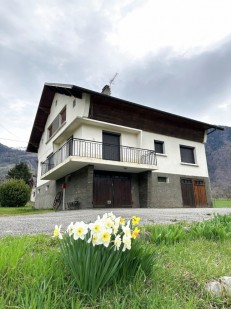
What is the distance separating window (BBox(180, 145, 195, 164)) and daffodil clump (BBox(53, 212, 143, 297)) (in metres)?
15.0

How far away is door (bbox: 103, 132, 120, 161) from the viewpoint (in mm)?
12680

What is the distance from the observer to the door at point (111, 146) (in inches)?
499

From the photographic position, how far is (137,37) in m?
8.70

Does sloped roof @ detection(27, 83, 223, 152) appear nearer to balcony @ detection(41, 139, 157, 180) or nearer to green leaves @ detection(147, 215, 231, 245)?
balcony @ detection(41, 139, 157, 180)

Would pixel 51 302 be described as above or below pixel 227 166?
below

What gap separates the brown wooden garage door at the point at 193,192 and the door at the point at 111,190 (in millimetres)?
4156

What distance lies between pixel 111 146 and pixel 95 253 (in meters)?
11.6

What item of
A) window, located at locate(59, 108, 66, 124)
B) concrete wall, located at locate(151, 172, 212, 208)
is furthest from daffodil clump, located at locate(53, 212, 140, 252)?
window, located at locate(59, 108, 66, 124)

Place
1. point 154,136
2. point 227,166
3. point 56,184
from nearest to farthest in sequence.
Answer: point 154,136, point 56,184, point 227,166

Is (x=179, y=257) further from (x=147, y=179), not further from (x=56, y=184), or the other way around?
(x=56, y=184)

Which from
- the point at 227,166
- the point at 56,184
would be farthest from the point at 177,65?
the point at 227,166

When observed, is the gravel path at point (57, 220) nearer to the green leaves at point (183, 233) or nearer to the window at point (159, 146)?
the green leaves at point (183, 233)

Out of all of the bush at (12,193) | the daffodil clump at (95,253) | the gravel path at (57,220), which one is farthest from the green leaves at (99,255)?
the bush at (12,193)

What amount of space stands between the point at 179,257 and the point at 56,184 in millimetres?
14805
